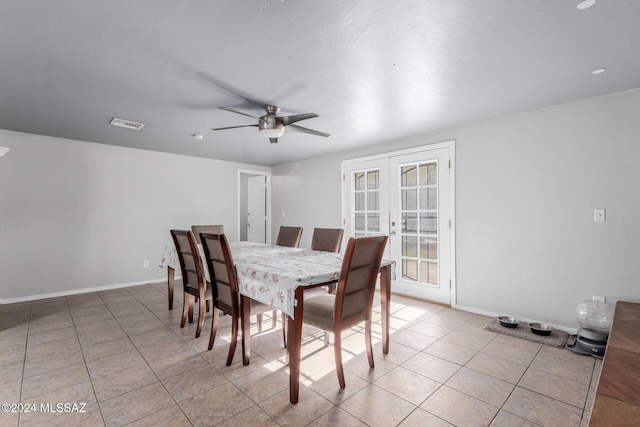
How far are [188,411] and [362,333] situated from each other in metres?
1.63

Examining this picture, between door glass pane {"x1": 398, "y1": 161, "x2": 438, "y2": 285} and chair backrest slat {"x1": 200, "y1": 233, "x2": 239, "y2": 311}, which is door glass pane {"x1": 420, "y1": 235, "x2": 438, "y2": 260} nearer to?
door glass pane {"x1": 398, "y1": 161, "x2": 438, "y2": 285}

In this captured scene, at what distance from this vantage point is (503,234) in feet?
10.5

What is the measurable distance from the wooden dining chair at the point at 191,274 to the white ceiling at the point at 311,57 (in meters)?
1.26

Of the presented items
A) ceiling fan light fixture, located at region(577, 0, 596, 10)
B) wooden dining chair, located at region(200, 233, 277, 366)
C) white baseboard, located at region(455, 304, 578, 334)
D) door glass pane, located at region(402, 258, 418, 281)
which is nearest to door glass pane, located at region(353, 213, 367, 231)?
door glass pane, located at region(402, 258, 418, 281)

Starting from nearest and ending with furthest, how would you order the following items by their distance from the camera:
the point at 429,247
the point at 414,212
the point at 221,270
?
the point at 221,270 < the point at 429,247 < the point at 414,212

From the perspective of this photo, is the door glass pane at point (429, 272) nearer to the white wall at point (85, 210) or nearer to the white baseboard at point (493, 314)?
the white baseboard at point (493, 314)

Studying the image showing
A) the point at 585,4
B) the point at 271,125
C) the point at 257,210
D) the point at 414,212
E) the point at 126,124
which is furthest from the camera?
the point at 257,210


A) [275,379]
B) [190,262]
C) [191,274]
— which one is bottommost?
[275,379]

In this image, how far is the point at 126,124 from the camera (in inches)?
133

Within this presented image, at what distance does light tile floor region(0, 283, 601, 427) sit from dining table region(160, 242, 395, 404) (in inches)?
9.5

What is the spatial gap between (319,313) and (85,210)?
4.07m

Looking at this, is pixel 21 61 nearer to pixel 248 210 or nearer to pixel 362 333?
pixel 362 333

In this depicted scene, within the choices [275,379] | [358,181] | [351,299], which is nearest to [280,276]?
[351,299]

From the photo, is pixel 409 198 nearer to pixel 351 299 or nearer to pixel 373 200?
pixel 373 200
